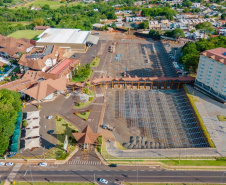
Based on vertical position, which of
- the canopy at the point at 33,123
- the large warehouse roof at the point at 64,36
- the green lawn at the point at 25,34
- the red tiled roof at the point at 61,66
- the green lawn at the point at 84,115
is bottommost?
the green lawn at the point at 84,115

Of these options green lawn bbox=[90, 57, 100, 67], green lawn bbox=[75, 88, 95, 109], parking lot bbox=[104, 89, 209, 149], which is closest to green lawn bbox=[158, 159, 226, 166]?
parking lot bbox=[104, 89, 209, 149]

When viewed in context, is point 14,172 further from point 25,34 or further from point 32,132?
point 25,34

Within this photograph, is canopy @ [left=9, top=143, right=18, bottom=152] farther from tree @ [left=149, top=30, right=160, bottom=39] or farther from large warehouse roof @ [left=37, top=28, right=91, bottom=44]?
tree @ [left=149, top=30, right=160, bottom=39]

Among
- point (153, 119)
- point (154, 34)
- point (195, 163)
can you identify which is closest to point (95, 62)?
point (153, 119)

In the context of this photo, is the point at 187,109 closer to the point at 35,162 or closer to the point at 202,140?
the point at 202,140

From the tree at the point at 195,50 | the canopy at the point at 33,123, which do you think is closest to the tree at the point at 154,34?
the tree at the point at 195,50

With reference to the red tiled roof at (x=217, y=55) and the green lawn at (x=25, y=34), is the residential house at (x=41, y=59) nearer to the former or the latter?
the green lawn at (x=25, y=34)
